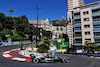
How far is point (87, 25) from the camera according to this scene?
28469 mm

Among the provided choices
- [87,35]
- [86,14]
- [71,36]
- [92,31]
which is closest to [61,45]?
[71,36]

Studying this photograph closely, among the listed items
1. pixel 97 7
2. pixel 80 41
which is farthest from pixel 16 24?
pixel 97 7

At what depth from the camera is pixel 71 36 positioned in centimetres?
3228

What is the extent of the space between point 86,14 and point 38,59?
23.5m

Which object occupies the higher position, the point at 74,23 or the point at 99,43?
the point at 74,23

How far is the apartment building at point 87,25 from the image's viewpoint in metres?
26.8

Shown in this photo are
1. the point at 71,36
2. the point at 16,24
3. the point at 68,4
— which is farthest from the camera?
the point at 68,4

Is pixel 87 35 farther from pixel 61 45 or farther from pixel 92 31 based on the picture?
pixel 61 45

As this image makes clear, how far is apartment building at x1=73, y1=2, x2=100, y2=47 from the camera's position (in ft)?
87.8

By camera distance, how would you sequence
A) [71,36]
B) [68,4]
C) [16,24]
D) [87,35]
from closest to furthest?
[87,35]
[71,36]
[16,24]
[68,4]

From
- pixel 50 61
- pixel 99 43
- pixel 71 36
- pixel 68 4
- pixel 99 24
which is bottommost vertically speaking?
pixel 50 61

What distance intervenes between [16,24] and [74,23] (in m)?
43.8

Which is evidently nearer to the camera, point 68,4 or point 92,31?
point 92,31

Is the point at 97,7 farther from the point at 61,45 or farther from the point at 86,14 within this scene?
the point at 61,45
